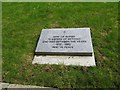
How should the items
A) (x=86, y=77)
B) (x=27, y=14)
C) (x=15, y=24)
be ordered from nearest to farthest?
(x=86, y=77) → (x=15, y=24) → (x=27, y=14)

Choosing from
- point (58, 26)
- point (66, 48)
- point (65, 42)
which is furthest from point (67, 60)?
point (58, 26)

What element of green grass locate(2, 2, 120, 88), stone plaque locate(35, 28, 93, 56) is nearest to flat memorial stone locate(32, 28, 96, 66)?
stone plaque locate(35, 28, 93, 56)

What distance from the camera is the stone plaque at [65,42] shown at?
6.41m

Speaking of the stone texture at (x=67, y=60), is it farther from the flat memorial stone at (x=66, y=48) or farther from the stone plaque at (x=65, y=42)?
the stone plaque at (x=65, y=42)

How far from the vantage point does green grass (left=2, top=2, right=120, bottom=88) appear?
18.6 ft

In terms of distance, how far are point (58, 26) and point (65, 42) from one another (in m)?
1.25

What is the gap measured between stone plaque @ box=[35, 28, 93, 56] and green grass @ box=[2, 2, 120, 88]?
0.85 ft

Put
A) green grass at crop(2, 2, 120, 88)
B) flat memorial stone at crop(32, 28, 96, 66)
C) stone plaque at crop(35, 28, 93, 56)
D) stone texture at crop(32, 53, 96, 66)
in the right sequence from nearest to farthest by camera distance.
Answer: green grass at crop(2, 2, 120, 88)
stone texture at crop(32, 53, 96, 66)
flat memorial stone at crop(32, 28, 96, 66)
stone plaque at crop(35, 28, 93, 56)

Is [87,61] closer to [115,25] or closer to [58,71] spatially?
[58,71]

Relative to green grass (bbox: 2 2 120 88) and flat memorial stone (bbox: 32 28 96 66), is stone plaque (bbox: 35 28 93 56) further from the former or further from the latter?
green grass (bbox: 2 2 120 88)

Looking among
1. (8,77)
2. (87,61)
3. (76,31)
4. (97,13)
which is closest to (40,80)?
(8,77)

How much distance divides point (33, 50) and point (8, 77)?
1.17m

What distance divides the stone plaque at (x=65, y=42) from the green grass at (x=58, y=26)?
0.26m

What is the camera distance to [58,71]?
5.95 metres
